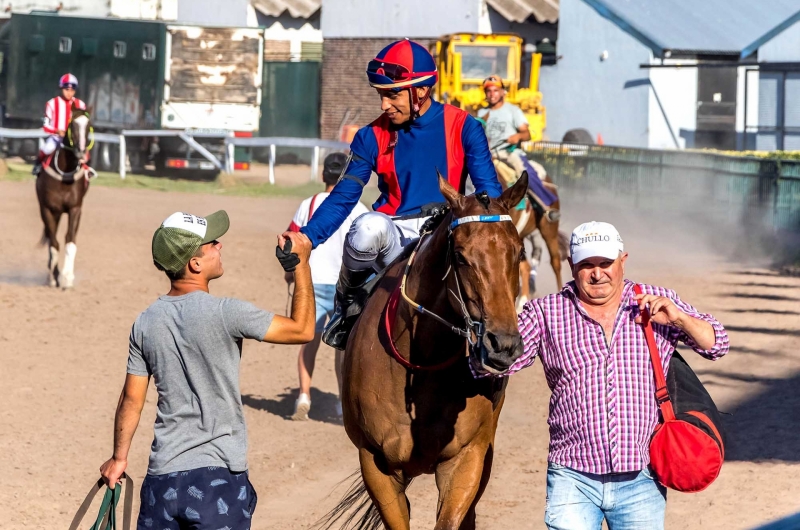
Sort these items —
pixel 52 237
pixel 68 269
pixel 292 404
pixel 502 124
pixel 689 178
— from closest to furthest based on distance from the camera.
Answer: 1. pixel 292 404
2. pixel 502 124
3. pixel 68 269
4. pixel 52 237
5. pixel 689 178

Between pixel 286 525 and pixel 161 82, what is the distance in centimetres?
2306

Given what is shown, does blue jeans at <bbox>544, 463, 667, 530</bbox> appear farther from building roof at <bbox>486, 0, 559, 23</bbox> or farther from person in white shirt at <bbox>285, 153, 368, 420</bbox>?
building roof at <bbox>486, 0, 559, 23</bbox>

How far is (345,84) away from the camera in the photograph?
35250 millimetres

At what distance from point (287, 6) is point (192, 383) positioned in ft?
110

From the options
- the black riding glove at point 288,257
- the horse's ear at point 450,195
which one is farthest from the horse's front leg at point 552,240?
the horse's ear at point 450,195

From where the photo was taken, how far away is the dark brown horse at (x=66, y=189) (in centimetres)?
1396

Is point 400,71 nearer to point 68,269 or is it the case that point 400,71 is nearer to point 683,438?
point 683,438

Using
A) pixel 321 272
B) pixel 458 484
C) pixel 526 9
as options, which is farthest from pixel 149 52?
pixel 458 484

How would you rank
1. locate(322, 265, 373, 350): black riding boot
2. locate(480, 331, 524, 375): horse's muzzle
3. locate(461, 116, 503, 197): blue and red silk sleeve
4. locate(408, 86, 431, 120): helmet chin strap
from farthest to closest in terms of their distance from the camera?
1. locate(322, 265, 373, 350): black riding boot
2. locate(408, 86, 431, 120): helmet chin strap
3. locate(461, 116, 503, 197): blue and red silk sleeve
4. locate(480, 331, 524, 375): horse's muzzle

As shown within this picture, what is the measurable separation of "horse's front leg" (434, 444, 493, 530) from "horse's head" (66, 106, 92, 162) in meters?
9.95

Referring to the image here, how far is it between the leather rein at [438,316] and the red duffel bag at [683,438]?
24.1 inches

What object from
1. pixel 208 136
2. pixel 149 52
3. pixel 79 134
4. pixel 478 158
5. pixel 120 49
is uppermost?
pixel 120 49

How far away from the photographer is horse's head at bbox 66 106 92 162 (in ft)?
45.1

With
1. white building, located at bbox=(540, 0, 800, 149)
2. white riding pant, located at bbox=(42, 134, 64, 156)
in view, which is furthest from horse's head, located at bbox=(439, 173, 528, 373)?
white building, located at bbox=(540, 0, 800, 149)
